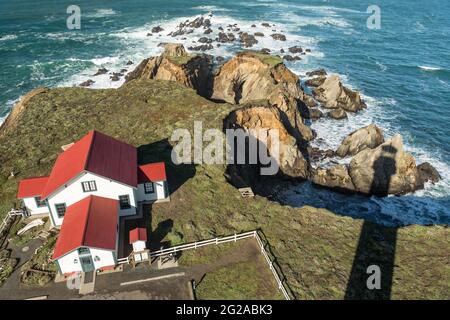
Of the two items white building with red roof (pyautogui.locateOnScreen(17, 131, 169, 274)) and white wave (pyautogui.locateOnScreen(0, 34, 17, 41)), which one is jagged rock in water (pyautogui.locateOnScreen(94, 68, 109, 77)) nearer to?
white wave (pyautogui.locateOnScreen(0, 34, 17, 41))

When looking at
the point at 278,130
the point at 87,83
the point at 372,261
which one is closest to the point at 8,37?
the point at 87,83

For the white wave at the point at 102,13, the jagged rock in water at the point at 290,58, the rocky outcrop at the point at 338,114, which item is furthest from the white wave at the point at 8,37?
the rocky outcrop at the point at 338,114

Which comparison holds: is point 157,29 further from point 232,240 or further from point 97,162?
point 232,240

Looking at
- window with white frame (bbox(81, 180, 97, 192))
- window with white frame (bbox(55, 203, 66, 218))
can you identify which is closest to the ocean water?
window with white frame (bbox(81, 180, 97, 192))

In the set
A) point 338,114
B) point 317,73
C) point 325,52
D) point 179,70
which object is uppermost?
point 179,70

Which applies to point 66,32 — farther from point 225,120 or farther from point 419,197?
point 419,197
